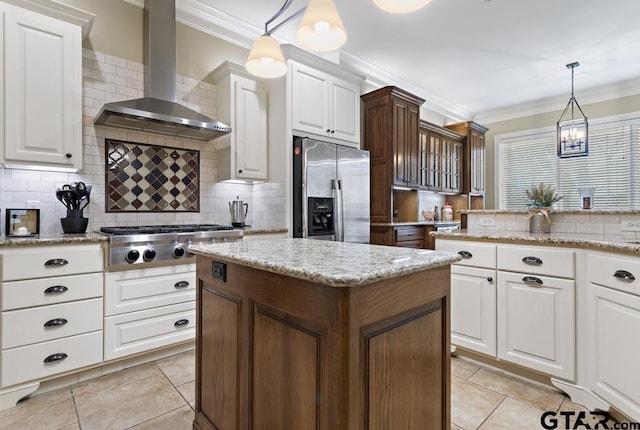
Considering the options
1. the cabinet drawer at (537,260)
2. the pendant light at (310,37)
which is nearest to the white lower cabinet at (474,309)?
the cabinet drawer at (537,260)

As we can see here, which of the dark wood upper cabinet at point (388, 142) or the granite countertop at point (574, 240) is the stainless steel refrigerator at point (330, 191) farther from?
the granite countertop at point (574, 240)

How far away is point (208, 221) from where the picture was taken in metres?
3.37

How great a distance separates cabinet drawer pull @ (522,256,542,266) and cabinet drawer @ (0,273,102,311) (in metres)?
2.78

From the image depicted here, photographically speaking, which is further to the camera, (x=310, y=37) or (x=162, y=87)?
(x=162, y=87)

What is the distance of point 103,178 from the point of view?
275 centimetres

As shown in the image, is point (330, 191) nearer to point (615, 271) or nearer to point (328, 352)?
point (615, 271)

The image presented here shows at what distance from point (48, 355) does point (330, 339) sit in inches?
81.5

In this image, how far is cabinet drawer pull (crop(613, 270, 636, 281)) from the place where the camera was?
1641mm

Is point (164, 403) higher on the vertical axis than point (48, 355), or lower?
lower

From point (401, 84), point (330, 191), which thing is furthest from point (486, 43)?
point (330, 191)

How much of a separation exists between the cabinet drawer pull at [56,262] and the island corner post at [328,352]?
125 centimetres

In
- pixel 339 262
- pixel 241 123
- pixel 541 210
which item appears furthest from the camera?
pixel 241 123

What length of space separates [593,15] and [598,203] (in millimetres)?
3140

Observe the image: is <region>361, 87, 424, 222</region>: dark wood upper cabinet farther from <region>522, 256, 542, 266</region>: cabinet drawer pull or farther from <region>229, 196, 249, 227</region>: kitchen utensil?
<region>522, 256, 542, 266</region>: cabinet drawer pull
